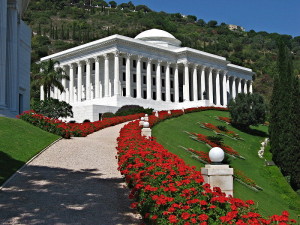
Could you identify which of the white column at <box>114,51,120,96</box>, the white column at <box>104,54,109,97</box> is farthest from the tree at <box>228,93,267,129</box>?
the white column at <box>104,54,109,97</box>

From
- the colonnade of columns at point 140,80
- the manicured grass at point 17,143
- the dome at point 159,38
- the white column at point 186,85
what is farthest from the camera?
the dome at point 159,38

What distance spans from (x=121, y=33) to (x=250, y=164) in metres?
96.2

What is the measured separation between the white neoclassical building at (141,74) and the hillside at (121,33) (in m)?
35.3

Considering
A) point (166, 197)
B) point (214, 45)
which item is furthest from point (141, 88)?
point (214, 45)

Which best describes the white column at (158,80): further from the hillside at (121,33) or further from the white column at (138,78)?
the hillside at (121,33)

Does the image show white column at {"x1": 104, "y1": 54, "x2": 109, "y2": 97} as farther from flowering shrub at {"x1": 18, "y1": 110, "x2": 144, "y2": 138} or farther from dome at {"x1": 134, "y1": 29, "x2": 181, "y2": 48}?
flowering shrub at {"x1": 18, "y1": 110, "x2": 144, "y2": 138}

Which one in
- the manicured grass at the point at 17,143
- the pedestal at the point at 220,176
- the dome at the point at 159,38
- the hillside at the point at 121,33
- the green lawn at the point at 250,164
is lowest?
the green lawn at the point at 250,164

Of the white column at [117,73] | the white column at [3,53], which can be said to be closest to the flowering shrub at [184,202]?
the white column at [3,53]

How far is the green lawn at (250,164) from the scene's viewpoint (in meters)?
19.8

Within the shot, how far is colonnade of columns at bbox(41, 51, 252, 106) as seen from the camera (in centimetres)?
6367

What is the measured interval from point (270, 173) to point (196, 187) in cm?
2209

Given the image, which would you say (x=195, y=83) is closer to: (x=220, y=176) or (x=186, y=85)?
(x=186, y=85)

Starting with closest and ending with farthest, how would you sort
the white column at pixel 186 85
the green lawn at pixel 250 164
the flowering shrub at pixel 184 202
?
the flowering shrub at pixel 184 202
the green lawn at pixel 250 164
the white column at pixel 186 85

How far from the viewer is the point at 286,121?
1277 inches
